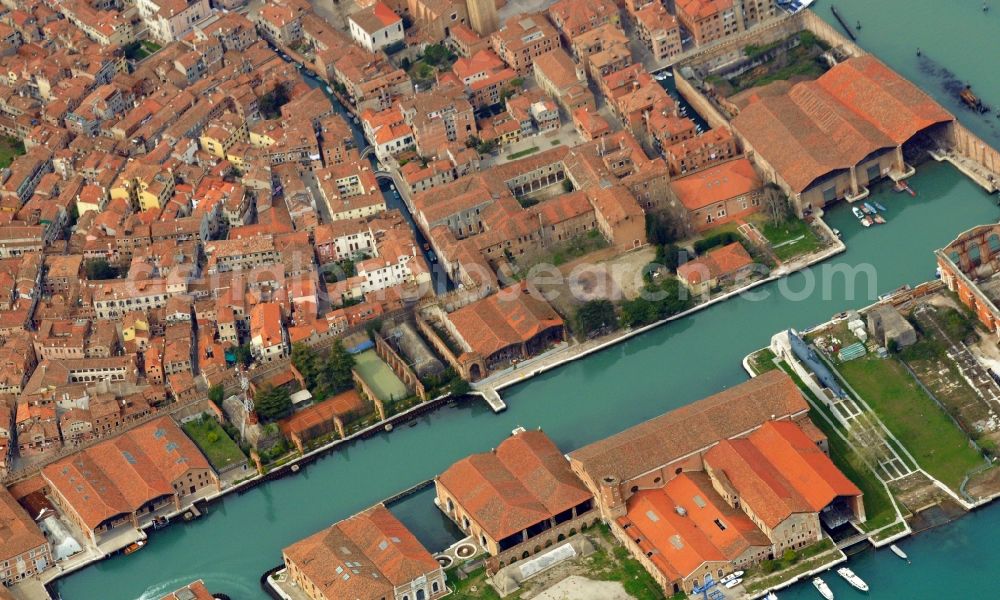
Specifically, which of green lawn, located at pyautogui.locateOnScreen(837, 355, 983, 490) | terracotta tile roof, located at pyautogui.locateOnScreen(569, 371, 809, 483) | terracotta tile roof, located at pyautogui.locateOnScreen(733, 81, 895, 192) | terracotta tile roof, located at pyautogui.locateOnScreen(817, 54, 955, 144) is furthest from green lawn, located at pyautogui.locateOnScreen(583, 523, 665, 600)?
terracotta tile roof, located at pyautogui.locateOnScreen(817, 54, 955, 144)

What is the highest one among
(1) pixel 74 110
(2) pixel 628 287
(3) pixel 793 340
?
(1) pixel 74 110

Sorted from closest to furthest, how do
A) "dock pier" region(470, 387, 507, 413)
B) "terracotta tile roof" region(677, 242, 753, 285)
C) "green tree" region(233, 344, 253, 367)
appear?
"dock pier" region(470, 387, 507, 413) < "green tree" region(233, 344, 253, 367) < "terracotta tile roof" region(677, 242, 753, 285)

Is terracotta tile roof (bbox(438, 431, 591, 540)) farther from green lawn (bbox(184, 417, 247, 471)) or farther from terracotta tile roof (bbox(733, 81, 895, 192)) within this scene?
terracotta tile roof (bbox(733, 81, 895, 192))

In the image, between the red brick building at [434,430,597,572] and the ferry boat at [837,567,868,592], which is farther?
the red brick building at [434,430,597,572]

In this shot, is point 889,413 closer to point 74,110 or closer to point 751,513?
point 751,513

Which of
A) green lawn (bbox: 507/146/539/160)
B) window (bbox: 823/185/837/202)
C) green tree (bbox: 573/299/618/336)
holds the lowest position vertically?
green tree (bbox: 573/299/618/336)

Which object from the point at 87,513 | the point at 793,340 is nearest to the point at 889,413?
the point at 793,340

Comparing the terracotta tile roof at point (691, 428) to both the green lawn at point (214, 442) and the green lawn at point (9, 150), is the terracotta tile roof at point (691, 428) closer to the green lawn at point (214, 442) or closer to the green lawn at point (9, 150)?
the green lawn at point (214, 442)

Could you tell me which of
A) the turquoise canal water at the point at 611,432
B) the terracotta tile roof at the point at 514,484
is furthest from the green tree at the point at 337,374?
the terracotta tile roof at the point at 514,484
